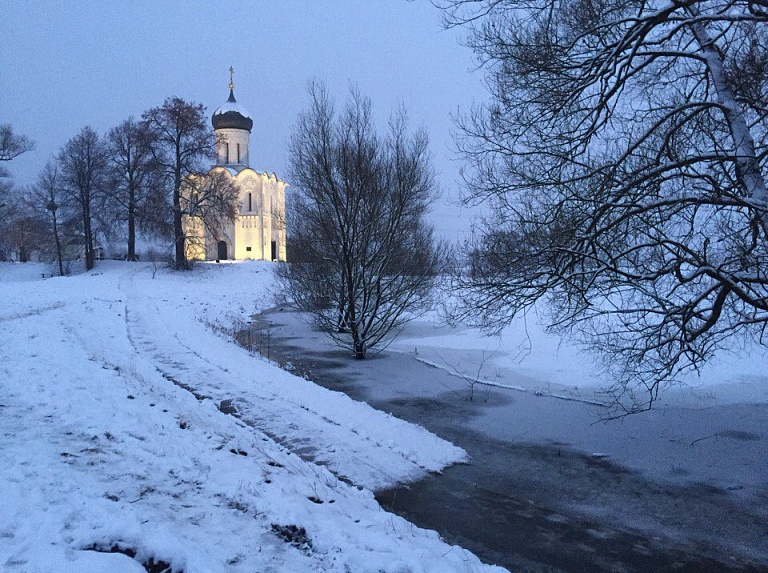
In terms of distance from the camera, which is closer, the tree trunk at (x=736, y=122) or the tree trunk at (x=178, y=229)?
the tree trunk at (x=736, y=122)

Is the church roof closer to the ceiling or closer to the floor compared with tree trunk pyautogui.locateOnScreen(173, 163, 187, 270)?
closer to the ceiling

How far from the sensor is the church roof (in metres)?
50.6

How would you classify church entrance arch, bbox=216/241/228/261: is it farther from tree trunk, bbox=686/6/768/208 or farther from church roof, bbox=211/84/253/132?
tree trunk, bbox=686/6/768/208

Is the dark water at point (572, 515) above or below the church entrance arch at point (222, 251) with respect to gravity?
below

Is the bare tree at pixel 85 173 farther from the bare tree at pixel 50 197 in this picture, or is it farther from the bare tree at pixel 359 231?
the bare tree at pixel 359 231

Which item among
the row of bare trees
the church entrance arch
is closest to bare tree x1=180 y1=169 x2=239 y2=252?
the row of bare trees

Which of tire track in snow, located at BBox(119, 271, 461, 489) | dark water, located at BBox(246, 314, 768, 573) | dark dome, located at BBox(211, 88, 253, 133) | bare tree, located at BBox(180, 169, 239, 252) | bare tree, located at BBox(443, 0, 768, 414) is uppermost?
dark dome, located at BBox(211, 88, 253, 133)

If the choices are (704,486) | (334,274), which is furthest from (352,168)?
(704,486)

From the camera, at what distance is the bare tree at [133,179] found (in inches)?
1484

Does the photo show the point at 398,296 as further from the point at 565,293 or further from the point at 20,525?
the point at 20,525

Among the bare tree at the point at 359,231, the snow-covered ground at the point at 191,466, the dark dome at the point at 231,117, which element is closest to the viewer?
the snow-covered ground at the point at 191,466

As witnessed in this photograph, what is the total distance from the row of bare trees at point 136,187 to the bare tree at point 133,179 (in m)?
0.06

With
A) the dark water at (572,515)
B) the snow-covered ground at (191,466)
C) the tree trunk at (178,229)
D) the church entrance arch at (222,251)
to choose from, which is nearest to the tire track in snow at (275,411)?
the snow-covered ground at (191,466)

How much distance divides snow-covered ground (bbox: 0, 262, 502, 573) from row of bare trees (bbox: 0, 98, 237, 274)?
92.4ft
